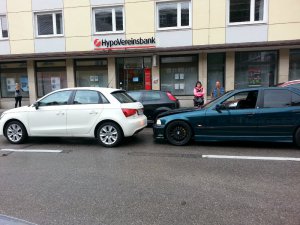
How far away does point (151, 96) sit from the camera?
34.0ft

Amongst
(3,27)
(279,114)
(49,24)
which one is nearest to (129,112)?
(279,114)

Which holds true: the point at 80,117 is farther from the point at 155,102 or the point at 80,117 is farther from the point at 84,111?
the point at 155,102

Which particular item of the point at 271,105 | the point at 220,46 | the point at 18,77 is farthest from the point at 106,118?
the point at 18,77

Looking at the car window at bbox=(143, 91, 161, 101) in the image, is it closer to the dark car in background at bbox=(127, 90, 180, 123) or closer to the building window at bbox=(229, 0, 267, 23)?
the dark car in background at bbox=(127, 90, 180, 123)

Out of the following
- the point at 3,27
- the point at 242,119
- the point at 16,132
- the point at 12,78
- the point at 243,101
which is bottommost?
the point at 16,132

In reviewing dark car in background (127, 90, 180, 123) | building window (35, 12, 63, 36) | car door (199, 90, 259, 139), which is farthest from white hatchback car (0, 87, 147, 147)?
building window (35, 12, 63, 36)

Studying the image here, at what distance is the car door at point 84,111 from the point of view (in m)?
7.20

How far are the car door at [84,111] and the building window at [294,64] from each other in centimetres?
1083

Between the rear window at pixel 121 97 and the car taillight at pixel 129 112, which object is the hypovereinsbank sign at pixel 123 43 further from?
the car taillight at pixel 129 112

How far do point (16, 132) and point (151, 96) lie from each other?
190 inches

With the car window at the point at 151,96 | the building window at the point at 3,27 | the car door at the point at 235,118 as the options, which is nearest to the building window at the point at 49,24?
the building window at the point at 3,27

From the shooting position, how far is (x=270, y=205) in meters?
3.67

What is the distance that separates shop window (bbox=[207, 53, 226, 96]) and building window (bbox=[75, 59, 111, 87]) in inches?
228

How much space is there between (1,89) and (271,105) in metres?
16.3
